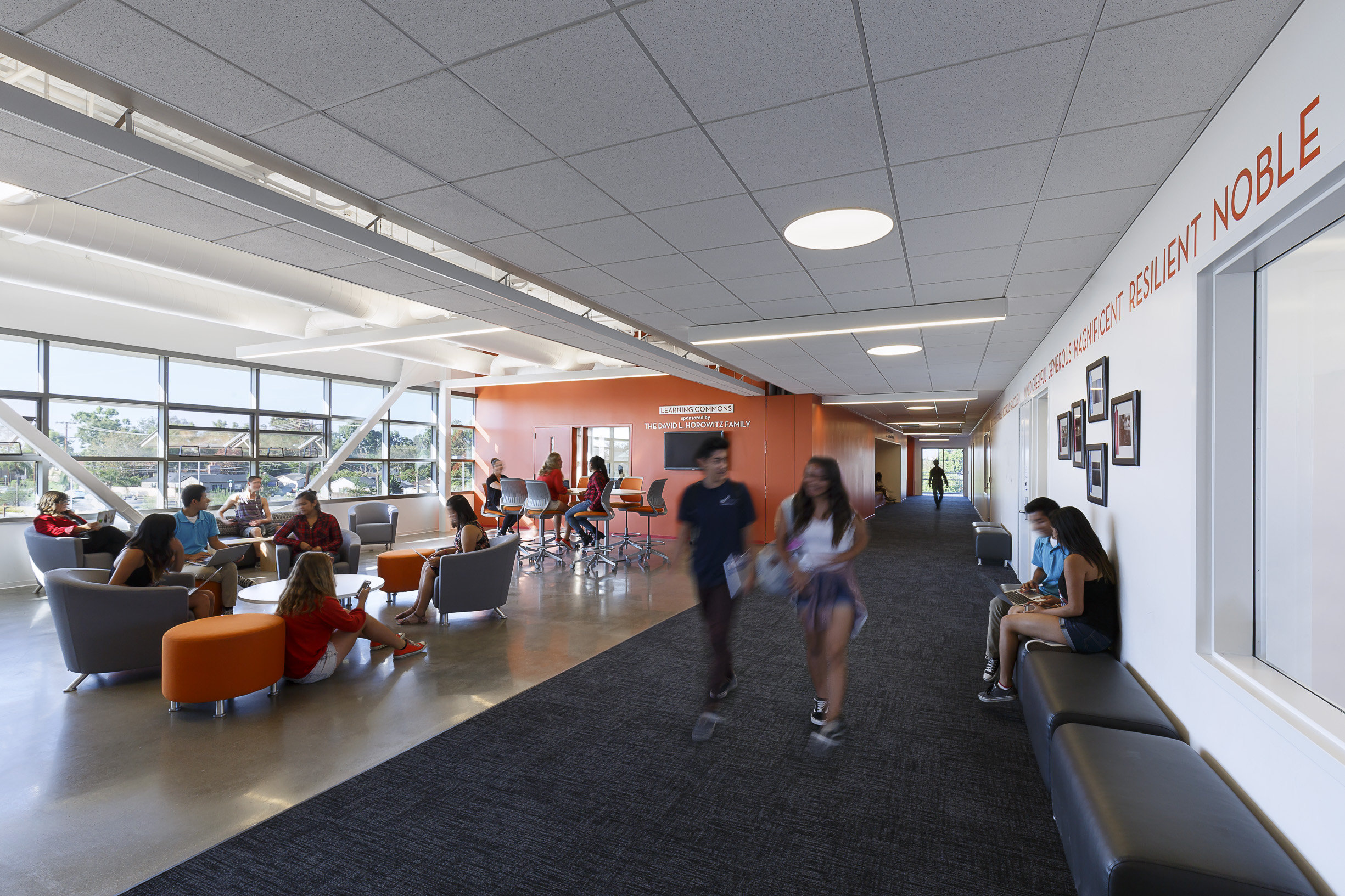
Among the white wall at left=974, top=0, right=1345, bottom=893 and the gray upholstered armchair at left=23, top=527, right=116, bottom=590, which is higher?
the white wall at left=974, top=0, right=1345, bottom=893

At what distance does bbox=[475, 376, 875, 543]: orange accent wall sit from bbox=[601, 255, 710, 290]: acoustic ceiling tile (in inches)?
234

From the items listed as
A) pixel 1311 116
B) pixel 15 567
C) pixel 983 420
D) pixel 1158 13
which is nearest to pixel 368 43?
pixel 1158 13

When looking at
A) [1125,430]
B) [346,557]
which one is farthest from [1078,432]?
[346,557]

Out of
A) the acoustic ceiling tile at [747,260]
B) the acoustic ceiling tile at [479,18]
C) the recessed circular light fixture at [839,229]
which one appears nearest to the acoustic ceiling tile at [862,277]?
the acoustic ceiling tile at [747,260]

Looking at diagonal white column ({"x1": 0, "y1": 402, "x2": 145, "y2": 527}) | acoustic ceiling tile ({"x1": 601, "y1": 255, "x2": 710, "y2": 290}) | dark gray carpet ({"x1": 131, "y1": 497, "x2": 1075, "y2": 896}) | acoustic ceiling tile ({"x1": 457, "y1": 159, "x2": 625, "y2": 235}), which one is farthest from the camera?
diagonal white column ({"x1": 0, "y1": 402, "x2": 145, "y2": 527})

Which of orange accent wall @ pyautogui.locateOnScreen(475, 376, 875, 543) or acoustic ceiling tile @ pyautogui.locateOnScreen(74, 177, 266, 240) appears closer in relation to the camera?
acoustic ceiling tile @ pyautogui.locateOnScreen(74, 177, 266, 240)

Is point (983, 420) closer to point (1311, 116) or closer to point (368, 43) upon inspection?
point (1311, 116)

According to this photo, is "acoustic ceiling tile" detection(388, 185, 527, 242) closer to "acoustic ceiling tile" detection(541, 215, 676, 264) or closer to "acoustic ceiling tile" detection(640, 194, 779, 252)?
"acoustic ceiling tile" detection(541, 215, 676, 264)

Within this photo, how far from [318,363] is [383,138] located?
28.6 ft

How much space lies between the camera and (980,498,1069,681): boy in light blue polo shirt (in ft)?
12.7

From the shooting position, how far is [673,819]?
8.22ft

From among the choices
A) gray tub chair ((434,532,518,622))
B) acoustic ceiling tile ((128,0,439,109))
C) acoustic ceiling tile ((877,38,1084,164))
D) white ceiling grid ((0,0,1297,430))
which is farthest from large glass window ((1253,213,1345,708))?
gray tub chair ((434,532,518,622))

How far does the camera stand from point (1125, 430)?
328 centimetres

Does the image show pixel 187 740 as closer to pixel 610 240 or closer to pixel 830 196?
pixel 610 240
